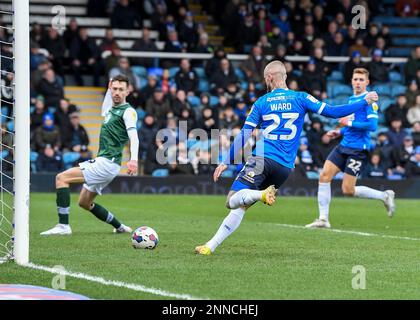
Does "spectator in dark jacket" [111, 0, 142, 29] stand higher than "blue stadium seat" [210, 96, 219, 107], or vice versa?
"spectator in dark jacket" [111, 0, 142, 29]

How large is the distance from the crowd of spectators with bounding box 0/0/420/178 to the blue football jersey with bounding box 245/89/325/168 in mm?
12652

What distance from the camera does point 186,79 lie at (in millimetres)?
26375

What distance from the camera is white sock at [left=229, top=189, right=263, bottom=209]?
10000mm

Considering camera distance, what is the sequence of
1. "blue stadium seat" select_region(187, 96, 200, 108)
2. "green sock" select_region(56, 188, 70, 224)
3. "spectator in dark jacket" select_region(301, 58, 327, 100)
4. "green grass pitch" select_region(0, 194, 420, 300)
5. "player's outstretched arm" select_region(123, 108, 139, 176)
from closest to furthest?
1. "green grass pitch" select_region(0, 194, 420, 300)
2. "player's outstretched arm" select_region(123, 108, 139, 176)
3. "green sock" select_region(56, 188, 70, 224)
4. "blue stadium seat" select_region(187, 96, 200, 108)
5. "spectator in dark jacket" select_region(301, 58, 327, 100)

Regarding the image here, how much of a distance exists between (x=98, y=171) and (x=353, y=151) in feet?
14.0

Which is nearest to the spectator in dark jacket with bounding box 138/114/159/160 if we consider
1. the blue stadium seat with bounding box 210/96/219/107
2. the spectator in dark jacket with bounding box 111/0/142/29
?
the blue stadium seat with bounding box 210/96/219/107

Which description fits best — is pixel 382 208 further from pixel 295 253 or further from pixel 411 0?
pixel 411 0

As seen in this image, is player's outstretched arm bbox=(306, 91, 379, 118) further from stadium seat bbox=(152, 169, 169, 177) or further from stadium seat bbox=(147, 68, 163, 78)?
stadium seat bbox=(147, 68, 163, 78)

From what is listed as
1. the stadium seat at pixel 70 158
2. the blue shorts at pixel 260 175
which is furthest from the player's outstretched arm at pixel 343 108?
the stadium seat at pixel 70 158

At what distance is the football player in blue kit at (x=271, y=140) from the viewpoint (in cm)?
1024

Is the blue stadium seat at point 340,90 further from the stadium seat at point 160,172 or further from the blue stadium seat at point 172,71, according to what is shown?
the stadium seat at point 160,172

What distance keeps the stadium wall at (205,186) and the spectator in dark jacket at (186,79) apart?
139 inches

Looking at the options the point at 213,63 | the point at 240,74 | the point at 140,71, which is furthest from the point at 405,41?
the point at 140,71

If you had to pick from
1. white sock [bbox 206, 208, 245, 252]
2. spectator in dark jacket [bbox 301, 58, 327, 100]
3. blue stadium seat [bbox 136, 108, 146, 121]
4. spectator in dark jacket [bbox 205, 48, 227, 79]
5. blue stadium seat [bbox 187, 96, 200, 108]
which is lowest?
white sock [bbox 206, 208, 245, 252]
